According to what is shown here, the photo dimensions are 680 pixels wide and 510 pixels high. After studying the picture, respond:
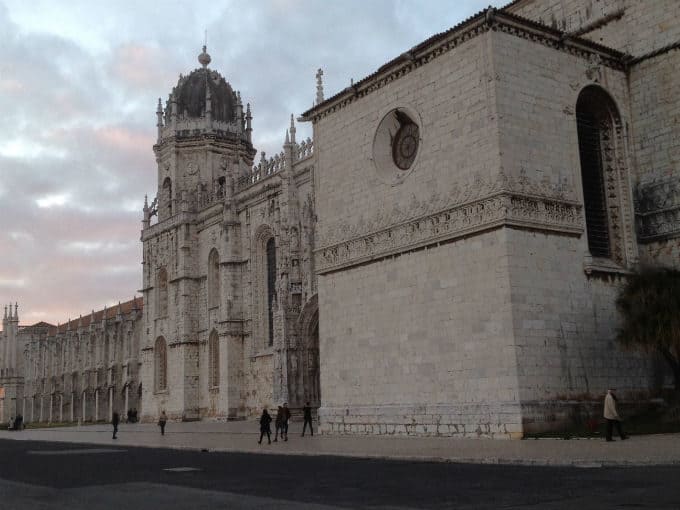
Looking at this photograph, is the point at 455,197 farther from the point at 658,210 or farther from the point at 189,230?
the point at 189,230

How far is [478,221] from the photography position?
19.8 meters

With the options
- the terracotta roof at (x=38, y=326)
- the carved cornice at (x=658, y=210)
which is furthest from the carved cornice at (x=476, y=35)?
the terracotta roof at (x=38, y=326)

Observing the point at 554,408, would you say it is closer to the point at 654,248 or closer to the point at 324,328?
the point at 654,248

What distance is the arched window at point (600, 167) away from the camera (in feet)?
72.1

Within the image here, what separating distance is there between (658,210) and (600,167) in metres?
2.01

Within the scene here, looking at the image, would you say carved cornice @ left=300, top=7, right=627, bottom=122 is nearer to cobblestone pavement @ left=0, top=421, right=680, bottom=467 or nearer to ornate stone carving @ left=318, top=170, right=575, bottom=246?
ornate stone carving @ left=318, top=170, right=575, bottom=246

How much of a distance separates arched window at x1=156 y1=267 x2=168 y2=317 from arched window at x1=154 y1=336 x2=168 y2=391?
1.82 m

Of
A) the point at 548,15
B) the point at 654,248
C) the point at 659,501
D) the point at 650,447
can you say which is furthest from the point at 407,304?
the point at 659,501

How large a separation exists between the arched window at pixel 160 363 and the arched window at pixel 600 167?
110 ft

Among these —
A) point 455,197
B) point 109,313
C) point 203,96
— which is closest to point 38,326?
point 109,313

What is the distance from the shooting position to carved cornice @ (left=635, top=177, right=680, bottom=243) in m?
21.5

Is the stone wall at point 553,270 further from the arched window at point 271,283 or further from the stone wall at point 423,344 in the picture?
the arched window at point 271,283

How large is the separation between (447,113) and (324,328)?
7958 millimetres

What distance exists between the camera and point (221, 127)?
163 feet
